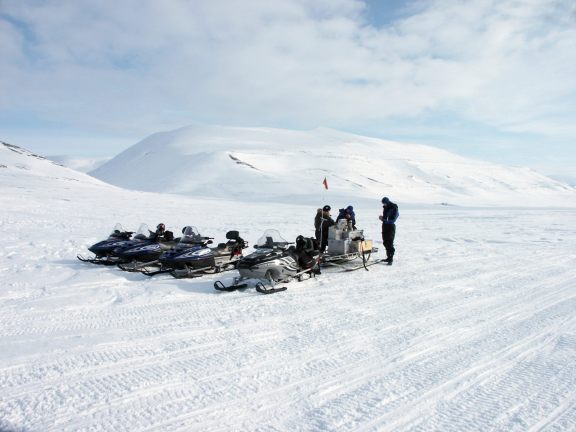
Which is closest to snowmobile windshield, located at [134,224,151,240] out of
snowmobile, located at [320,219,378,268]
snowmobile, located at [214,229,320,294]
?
snowmobile, located at [214,229,320,294]

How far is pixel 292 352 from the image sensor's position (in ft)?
15.2

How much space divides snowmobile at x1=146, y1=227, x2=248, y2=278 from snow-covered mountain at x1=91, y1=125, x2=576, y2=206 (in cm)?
4300

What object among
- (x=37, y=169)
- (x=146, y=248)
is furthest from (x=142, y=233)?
(x=37, y=169)

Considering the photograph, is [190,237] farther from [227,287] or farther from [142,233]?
[227,287]

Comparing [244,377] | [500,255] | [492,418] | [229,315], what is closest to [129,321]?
[229,315]

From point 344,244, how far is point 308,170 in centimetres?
7086

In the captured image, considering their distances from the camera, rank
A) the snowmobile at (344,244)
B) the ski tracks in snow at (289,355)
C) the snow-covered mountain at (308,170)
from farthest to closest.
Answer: the snow-covered mountain at (308,170)
the snowmobile at (344,244)
the ski tracks in snow at (289,355)

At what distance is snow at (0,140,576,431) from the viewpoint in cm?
341

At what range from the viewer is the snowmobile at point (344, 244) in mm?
9688

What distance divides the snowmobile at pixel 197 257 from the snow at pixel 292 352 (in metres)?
0.25

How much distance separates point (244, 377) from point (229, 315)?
1928mm

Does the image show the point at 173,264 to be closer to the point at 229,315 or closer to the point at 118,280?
the point at 118,280

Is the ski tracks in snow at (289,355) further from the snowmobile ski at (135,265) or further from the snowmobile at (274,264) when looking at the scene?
the snowmobile ski at (135,265)

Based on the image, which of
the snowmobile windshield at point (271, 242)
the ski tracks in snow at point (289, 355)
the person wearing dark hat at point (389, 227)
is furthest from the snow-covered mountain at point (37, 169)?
the ski tracks in snow at point (289, 355)
